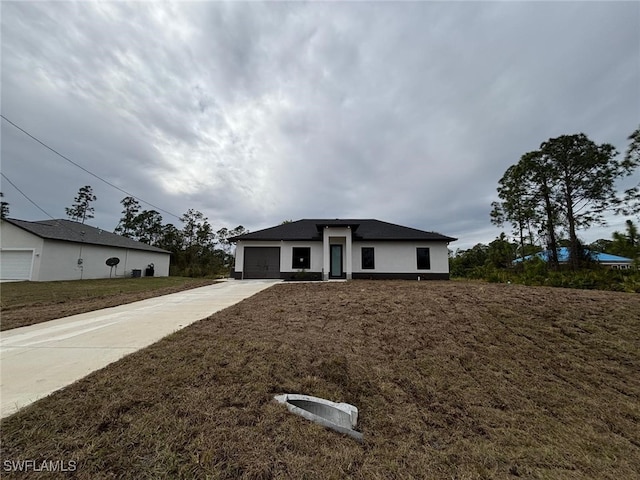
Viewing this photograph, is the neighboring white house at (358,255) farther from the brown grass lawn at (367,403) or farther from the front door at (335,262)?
the brown grass lawn at (367,403)

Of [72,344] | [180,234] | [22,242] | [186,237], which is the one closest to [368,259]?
[72,344]

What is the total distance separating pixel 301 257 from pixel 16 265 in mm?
16846

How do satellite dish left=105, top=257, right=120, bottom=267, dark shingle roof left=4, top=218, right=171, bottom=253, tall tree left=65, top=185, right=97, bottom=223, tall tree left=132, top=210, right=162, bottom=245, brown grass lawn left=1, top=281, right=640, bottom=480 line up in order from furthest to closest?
1. tall tree left=132, top=210, right=162, bottom=245
2. tall tree left=65, top=185, right=97, bottom=223
3. satellite dish left=105, top=257, right=120, bottom=267
4. dark shingle roof left=4, top=218, right=171, bottom=253
5. brown grass lawn left=1, top=281, right=640, bottom=480

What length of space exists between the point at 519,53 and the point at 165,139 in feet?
51.0

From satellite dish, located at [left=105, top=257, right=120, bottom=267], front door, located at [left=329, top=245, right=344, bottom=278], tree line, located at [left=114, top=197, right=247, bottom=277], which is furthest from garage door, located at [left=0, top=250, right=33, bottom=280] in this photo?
front door, located at [left=329, top=245, right=344, bottom=278]

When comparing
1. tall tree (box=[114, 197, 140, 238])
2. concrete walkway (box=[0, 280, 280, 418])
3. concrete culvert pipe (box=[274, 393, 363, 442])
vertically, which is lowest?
concrete culvert pipe (box=[274, 393, 363, 442])

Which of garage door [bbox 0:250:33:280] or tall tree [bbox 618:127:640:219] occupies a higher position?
tall tree [bbox 618:127:640:219]

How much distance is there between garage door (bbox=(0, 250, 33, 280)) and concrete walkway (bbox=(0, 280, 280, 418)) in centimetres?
1401

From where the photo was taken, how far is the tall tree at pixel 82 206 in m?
31.1

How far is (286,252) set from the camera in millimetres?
16250

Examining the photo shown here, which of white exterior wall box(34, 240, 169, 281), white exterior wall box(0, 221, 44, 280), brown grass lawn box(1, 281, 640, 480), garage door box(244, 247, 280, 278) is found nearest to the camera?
brown grass lawn box(1, 281, 640, 480)

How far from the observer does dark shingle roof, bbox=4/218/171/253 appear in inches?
609

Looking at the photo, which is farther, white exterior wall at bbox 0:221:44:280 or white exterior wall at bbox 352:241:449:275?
white exterior wall at bbox 352:241:449:275

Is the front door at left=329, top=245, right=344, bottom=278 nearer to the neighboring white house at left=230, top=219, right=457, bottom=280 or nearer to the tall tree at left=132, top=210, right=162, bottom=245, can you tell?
the neighboring white house at left=230, top=219, right=457, bottom=280
